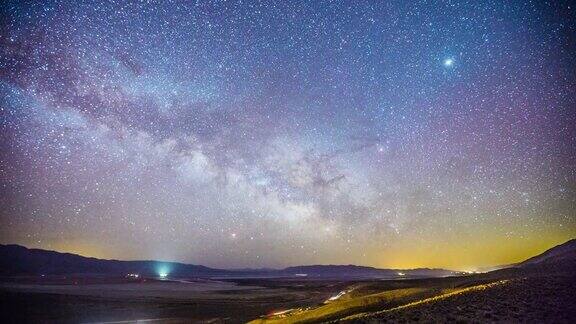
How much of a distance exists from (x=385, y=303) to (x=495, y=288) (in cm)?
994

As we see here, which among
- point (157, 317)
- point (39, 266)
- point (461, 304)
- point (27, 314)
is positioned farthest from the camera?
point (39, 266)

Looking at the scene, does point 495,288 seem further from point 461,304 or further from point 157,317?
point 157,317

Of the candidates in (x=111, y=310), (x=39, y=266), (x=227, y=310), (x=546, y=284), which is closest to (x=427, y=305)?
(x=546, y=284)

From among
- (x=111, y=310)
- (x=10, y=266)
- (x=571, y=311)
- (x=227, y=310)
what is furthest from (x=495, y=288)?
(x=10, y=266)

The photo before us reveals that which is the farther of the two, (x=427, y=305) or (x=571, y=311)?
(x=427, y=305)

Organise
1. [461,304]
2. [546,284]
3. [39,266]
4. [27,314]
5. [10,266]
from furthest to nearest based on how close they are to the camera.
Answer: [39,266] → [10,266] → [27,314] → [546,284] → [461,304]

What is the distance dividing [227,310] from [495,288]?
90.6 feet

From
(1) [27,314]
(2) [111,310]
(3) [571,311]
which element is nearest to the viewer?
(3) [571,311]

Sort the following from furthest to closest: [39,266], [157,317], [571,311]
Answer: [39,266] < [157,317] < [571,311]

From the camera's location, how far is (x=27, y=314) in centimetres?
3369

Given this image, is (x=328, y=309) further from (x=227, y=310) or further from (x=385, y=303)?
(x=227, y=310)

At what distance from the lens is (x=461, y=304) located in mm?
25797

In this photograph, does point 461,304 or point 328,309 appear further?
point 328,309

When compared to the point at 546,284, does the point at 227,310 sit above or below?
below
